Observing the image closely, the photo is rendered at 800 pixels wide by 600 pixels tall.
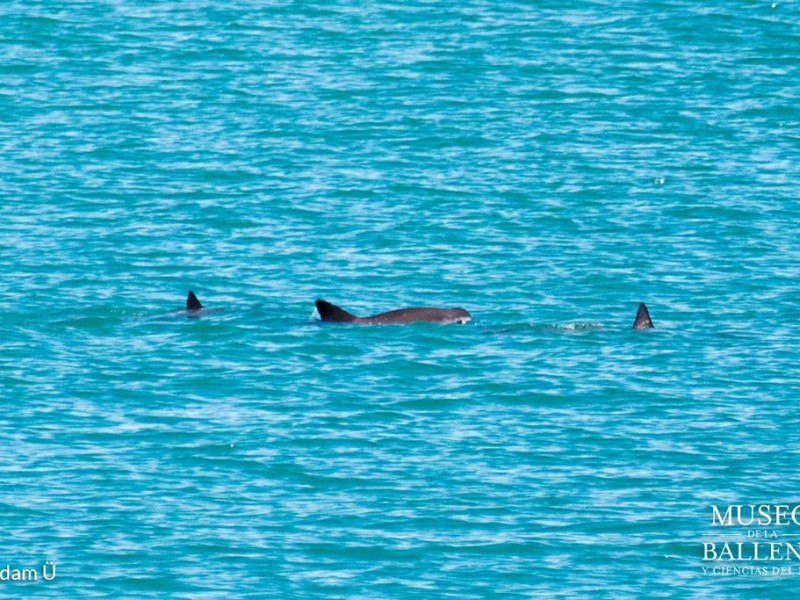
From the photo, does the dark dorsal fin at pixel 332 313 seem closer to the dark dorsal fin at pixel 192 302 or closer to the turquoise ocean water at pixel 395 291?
the turquoise ocean water at pixel 395 291

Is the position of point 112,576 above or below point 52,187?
above

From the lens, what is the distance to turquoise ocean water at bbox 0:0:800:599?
74.5 ft

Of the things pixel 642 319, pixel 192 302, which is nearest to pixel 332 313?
pixel 192 302

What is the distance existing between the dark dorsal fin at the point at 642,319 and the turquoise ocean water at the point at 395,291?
0.69ft

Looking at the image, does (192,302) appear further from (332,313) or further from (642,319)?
(642,319)

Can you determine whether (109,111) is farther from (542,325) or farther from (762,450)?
(762,450)

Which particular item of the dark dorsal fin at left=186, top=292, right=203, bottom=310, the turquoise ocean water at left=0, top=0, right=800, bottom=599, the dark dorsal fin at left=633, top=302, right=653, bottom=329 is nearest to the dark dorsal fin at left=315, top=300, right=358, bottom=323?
the turquoise ocean water at left=0, top=0, right=800, bottom=599

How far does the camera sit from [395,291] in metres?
34.5

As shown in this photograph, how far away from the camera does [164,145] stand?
46.2m

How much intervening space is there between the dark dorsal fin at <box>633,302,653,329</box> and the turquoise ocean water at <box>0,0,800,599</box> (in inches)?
8.2

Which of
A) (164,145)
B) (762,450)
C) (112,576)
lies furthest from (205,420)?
(164,145)

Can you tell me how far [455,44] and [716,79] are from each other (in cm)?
766

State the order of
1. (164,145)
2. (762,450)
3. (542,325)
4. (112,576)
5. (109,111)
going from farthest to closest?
1. (109,111)
2. (164,145)
3. (542,325)
4. (762,450)
5. (112,576)

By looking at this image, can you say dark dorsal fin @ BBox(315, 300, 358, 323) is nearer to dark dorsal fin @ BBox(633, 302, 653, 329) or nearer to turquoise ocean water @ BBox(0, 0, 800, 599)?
turquoise ocean water @ BBox(0, 0, 800, 599)
